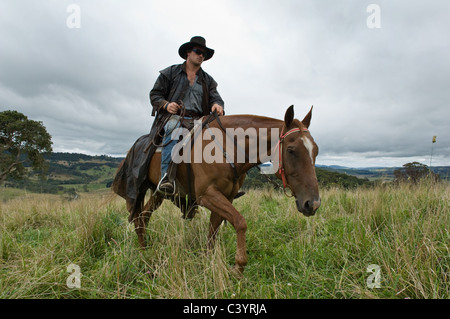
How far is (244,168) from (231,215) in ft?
2.32

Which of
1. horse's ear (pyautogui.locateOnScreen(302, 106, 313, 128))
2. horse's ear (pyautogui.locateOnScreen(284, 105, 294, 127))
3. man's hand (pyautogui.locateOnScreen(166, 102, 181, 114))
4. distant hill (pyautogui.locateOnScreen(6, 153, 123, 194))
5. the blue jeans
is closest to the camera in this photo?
horse's ear (pyautogui.locateOnScreen(284, 105, 294, 127))

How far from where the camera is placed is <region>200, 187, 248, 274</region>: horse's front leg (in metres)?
2.60

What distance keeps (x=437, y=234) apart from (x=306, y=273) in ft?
5.38

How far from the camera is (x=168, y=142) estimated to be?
11.7ft

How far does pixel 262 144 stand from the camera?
3045 millimetres

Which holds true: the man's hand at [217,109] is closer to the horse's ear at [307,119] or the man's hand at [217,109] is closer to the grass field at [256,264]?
the horse's ear at [307,119]

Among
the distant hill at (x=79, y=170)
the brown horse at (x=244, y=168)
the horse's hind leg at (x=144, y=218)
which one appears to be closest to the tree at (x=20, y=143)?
the horse's hind leg at (x=144, y=218)

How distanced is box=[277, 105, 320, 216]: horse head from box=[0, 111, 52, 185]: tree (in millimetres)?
29485

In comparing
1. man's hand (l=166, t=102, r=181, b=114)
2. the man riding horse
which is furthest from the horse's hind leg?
man's hand (l=166, t=102, r=181, b=114)

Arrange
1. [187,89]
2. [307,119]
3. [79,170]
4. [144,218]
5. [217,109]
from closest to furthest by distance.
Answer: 1. [307,119]
2. [217,109]
3. [187,89]
4. [144,218]
5. [79,170]

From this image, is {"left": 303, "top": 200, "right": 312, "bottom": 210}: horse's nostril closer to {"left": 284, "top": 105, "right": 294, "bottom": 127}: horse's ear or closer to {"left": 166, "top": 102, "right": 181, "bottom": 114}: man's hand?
{"left": 284, "top": 105, "right": 294, "bottom": 127}: horse's ear

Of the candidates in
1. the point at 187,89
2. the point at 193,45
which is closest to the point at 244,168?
the point at 187,89

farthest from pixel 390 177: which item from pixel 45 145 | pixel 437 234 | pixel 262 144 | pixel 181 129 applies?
pixel 45 145

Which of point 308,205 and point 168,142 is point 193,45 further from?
point 308,205
